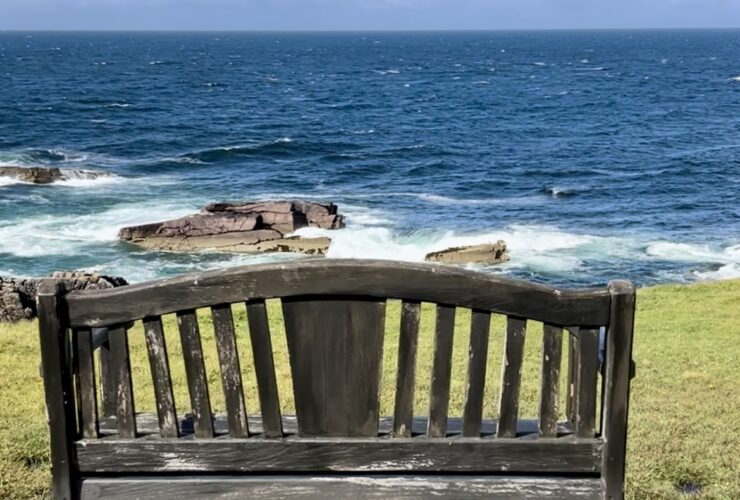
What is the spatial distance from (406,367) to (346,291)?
39 centimetres

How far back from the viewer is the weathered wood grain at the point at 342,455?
3.64m

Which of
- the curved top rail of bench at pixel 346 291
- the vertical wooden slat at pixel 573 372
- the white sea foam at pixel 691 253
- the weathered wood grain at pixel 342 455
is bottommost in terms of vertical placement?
the white sea foam at pixel 691 253

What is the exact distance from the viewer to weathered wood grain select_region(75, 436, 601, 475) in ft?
12.0

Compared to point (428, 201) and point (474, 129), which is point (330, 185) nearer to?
point (428, 201)

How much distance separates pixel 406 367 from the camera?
3.58 m

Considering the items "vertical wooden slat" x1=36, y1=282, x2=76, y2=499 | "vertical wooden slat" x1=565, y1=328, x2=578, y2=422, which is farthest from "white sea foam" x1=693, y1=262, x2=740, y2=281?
"vertical wooden slat" x1=36, y1=282, x2=76, y2=499

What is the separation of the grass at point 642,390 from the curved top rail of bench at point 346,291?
2.19 metres

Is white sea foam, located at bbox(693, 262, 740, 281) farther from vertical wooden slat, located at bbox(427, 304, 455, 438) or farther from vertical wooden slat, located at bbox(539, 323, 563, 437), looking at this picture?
vertical wooden slat, located at bbox(427, 304, 455, 438)

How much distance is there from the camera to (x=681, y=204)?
1601 inches

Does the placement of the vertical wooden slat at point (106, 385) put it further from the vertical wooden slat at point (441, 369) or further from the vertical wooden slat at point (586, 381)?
the vertical wooden slat at point (586, 381)

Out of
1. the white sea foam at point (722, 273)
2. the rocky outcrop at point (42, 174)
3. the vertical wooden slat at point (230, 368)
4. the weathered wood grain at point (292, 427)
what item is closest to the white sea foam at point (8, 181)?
the rocky outcrop at point (42, 174)

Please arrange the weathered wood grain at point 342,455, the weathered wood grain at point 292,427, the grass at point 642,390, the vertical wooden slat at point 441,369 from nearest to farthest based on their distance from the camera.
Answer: the vertical wooden slat at point 441,369 → the weathered wood grain at point 342,455 → the weathered wood grain at point 292,427 → the grass at point 642,390

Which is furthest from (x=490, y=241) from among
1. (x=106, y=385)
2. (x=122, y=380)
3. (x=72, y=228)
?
(x=122, y=380)

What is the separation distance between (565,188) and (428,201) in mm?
7200
